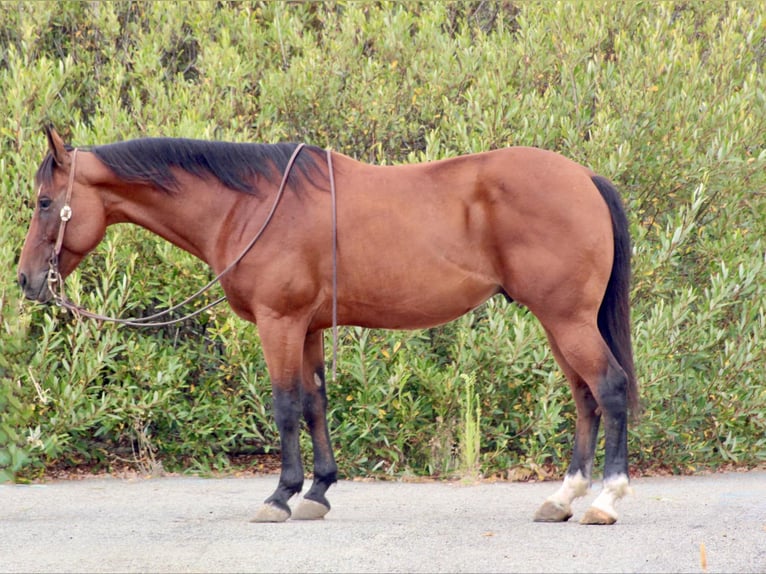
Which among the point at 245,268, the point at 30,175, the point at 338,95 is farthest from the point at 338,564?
the point at 338,95

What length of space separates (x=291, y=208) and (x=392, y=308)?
32.8 inches

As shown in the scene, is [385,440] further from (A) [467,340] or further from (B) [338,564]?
(B) [338,564]

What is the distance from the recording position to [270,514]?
5723 mm

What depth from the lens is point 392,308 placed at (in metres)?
5.89

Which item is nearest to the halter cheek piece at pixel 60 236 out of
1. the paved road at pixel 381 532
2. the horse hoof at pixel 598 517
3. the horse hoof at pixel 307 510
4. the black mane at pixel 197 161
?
the black mane at pixel 197 161

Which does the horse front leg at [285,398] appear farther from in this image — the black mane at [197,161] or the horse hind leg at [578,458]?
the horse hind leg at [578,458]

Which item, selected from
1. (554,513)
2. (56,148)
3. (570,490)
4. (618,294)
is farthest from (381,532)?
(56,148)

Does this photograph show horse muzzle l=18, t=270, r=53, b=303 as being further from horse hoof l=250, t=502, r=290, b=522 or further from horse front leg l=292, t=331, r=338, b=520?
horse hoof l=250, t=502, r=290, b=522

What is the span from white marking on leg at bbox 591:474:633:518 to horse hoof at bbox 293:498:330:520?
1607mm

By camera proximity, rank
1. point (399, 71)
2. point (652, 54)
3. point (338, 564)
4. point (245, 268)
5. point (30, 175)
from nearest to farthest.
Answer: point (338, 564)
point (245, 268)
point (30, 175)
point (652, 54)
point (399, 71)

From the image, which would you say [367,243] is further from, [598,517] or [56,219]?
[598,517]

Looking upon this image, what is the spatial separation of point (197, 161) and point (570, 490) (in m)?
2.92

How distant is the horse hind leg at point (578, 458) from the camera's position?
5.73 metres

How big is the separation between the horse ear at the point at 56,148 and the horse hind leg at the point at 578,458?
3.00m
